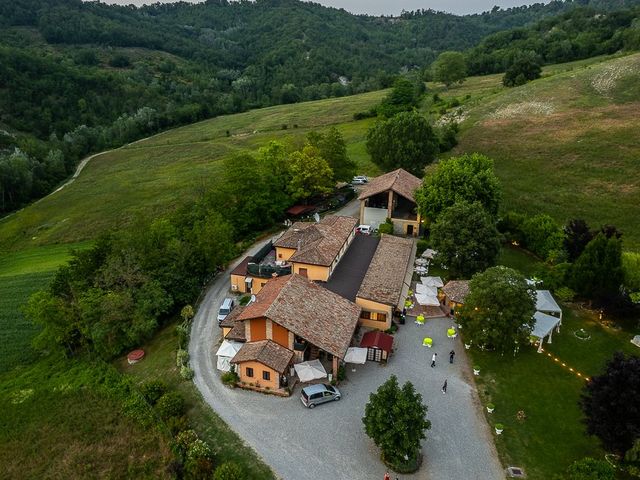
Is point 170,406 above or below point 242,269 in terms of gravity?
below

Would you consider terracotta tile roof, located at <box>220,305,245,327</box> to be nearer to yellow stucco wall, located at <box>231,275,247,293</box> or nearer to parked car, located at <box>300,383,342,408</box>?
yellow stucco wall, located at <box>231,275,247,293</box>

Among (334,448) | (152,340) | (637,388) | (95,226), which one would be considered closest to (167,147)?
(95,226)

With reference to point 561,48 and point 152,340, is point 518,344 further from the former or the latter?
point 561,48

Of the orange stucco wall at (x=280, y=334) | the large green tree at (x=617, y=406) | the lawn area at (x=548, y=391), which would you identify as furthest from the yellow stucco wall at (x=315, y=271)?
the large green tree at (x=617, y=406)

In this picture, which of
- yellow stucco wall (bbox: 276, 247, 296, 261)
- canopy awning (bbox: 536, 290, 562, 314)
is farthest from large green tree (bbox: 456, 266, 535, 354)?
yellow stucco wall (bbox: 276, 247, 296, 261)

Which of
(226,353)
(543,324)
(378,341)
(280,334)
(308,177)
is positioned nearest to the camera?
(280,334)

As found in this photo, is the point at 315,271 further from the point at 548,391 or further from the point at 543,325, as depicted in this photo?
the point at 548,391

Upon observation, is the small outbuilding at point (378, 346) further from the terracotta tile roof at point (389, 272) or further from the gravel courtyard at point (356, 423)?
the terracotta tile roof at point (389, 272)

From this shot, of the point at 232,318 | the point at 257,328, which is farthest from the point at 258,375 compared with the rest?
the point at 232,318
